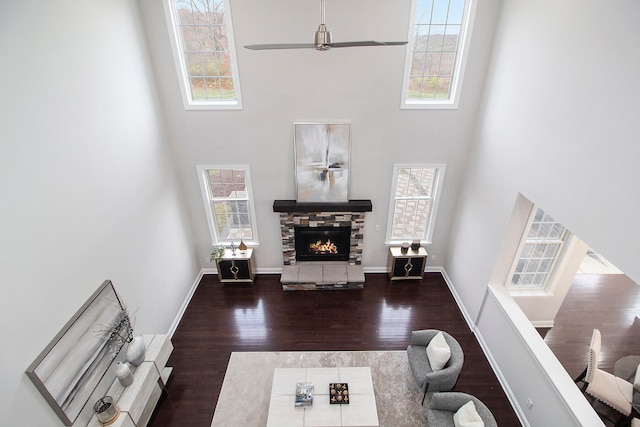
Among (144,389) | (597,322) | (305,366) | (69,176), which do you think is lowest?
(305,366)

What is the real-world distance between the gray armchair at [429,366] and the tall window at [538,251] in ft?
5.51

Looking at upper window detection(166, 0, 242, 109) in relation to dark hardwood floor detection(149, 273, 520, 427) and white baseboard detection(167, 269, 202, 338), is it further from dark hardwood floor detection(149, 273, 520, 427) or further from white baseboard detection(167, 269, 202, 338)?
dark hardwood floor detection(149, 273, 520, 427)

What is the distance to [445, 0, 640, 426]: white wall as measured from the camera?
3023 mm

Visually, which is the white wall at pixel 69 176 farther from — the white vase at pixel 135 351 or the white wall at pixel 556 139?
the white wall at pixel 556 139

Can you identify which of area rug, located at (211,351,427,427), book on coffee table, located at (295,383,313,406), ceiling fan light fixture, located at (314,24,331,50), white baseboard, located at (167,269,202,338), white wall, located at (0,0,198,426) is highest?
ceiling fan light fixture, located at (314,24,331,50)

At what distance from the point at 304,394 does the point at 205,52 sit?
18.3 feet

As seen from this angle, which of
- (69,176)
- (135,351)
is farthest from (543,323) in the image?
(69,176)

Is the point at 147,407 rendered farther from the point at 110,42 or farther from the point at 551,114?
the point at 551,114

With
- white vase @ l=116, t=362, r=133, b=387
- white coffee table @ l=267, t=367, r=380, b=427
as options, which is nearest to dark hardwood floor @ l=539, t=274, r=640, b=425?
white coffee table @ l=267, t=367, r=380, b=427

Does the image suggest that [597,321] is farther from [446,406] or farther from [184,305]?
[184,305]

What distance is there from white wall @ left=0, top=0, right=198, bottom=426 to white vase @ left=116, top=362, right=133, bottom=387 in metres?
0.73

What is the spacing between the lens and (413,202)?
687 cm

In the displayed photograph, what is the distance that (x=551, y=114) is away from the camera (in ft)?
13.0

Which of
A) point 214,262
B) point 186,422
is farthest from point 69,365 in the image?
point 214,262
